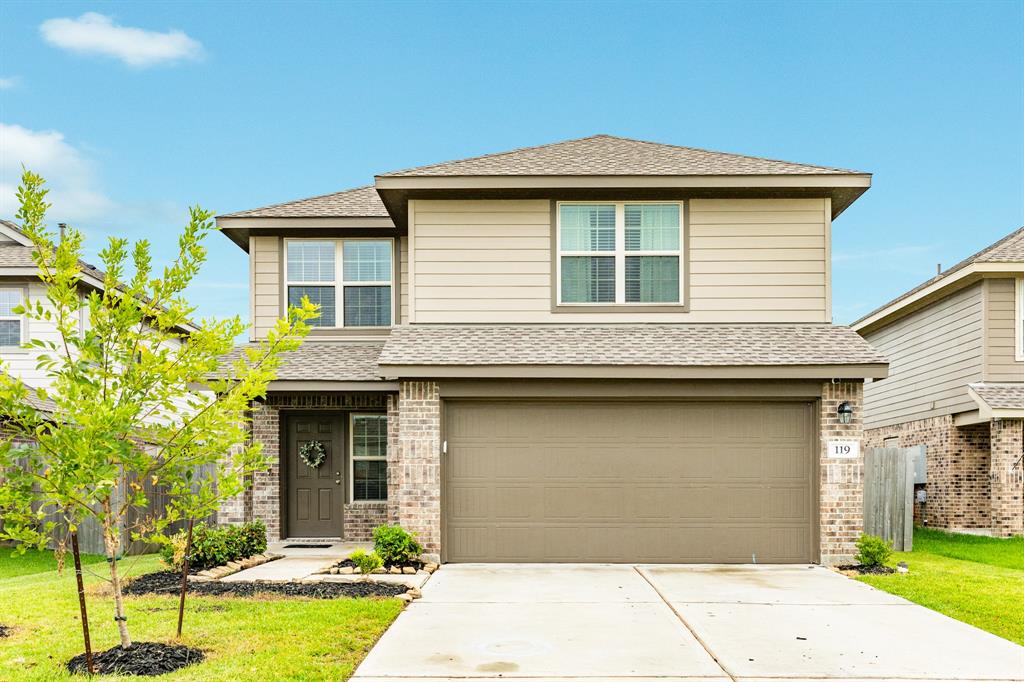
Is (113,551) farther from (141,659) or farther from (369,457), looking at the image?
(369,457)

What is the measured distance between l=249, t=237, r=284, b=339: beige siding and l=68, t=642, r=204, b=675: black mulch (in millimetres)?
7925

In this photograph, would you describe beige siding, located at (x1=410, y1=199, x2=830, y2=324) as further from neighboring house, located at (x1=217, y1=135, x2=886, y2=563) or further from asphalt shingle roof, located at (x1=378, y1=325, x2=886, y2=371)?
asphalt shingle roof, located at (x1=378, y1=325, x2=886, y2=371)

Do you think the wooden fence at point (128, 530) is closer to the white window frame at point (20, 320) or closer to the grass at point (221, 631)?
the grass at point (221, 631)

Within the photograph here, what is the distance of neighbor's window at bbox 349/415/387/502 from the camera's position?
1427cm

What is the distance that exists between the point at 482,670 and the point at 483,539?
5489 mm

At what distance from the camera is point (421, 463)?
462 inches

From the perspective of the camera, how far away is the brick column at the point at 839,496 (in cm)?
1166

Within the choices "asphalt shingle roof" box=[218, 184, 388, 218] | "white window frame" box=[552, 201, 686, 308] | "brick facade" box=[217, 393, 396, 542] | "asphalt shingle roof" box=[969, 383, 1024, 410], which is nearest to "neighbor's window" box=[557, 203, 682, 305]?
"white window frame" box=[552, 201, 686, 308]

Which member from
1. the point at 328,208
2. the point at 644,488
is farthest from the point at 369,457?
the point at 644,488

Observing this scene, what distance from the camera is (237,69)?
22.6 meters

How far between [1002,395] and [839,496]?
6.29m

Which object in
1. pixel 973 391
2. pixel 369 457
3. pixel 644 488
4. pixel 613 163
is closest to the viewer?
pixel 644 488

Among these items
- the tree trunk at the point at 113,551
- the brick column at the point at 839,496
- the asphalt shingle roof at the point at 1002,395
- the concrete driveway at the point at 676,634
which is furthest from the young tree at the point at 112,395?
the asphalt shingle roof at the point at 1002,395

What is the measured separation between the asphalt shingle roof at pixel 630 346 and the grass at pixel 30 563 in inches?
222
